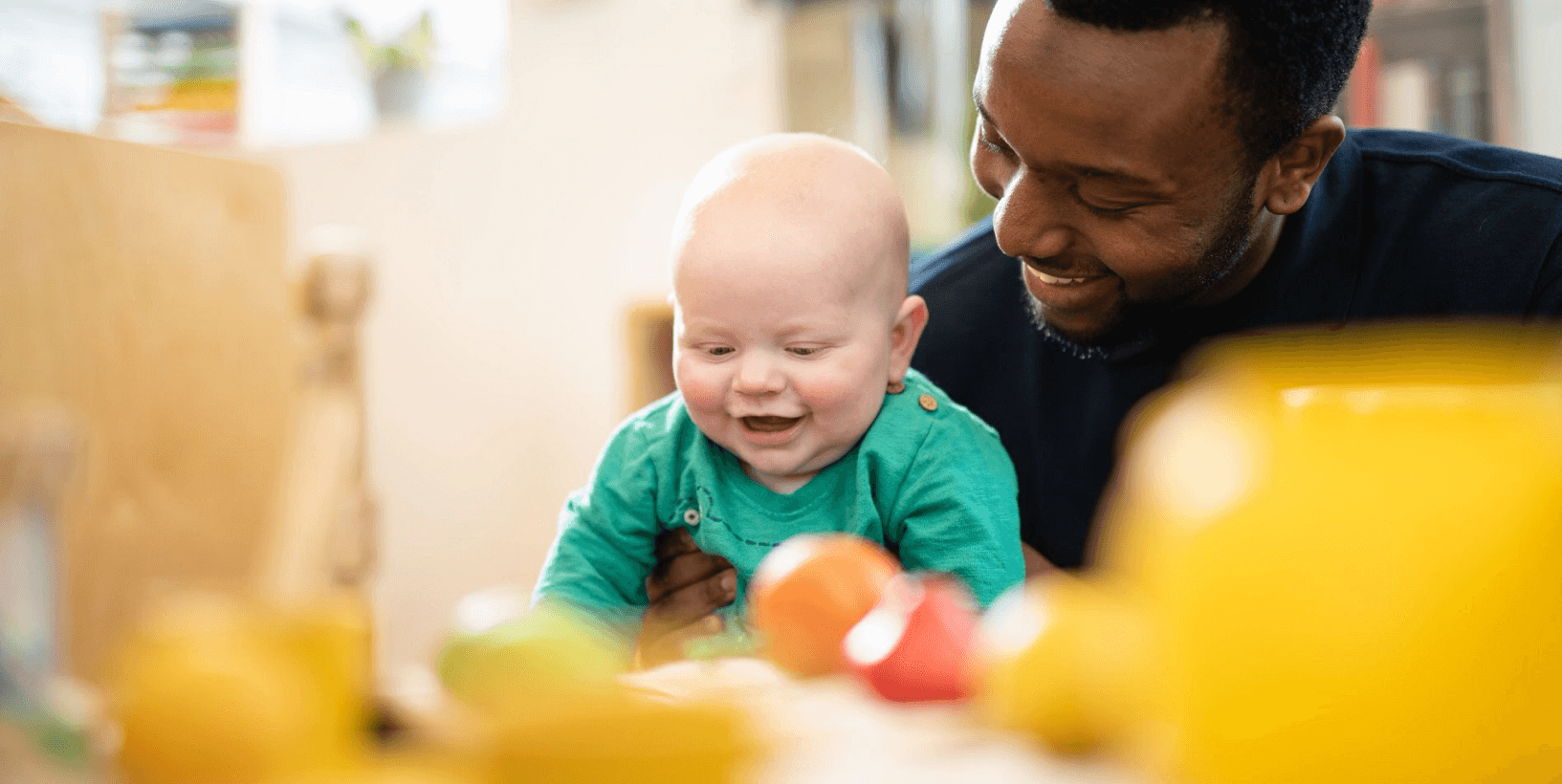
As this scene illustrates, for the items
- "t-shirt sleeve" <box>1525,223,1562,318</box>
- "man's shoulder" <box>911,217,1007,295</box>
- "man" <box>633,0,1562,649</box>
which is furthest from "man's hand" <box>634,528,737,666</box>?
"t-shirt sleeve" <box>1525,223,1562,318</box>

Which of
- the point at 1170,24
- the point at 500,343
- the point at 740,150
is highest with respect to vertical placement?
the point at 1170,24

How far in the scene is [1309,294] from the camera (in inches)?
51.9

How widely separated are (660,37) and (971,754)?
2930mm

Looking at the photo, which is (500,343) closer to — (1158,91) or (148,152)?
(148,152)

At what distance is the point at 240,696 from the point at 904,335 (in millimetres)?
883

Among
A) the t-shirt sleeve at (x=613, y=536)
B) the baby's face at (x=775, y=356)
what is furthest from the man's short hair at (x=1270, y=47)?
the t-shirt sleeve at (x=613, y=536)

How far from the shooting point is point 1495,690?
0.30 meters

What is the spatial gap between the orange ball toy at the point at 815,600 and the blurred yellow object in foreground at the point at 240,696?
19cm

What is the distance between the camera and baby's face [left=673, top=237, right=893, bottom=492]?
1.02 meters

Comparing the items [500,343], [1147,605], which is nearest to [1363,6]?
[1147,605]

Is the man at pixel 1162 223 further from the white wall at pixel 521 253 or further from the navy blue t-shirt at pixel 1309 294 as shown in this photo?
the white wall at pixel 521 253

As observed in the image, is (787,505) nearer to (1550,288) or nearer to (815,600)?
(815,600)

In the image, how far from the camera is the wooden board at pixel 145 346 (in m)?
1.20

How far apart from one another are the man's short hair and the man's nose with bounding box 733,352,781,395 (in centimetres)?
43
